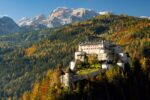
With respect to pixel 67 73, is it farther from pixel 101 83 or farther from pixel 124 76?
pixel 124 76

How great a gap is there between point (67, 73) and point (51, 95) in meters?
10.8

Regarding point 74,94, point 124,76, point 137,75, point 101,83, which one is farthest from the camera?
point 137,75

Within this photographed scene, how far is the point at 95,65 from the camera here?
190m

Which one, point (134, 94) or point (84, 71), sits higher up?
point (84, 71)

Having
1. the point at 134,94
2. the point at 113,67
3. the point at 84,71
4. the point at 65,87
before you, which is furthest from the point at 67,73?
the point at 134,94

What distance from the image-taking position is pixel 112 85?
179m

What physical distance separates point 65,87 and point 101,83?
69.9ft

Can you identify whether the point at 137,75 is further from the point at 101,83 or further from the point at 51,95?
the point at 51,95

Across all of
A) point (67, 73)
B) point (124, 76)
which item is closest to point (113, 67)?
point (124, 76)

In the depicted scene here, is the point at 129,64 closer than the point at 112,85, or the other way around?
the point at 112,85

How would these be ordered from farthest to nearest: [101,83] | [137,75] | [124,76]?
[137,75], [124,76], [101,83]

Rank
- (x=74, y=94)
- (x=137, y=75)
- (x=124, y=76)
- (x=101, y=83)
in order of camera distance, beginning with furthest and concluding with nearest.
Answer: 1. (x=137, y=75)
2. (x=124, y=76)
3. (x=101, y=83)
4. (x=74, y=94)

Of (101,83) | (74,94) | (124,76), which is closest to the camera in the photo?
(74,94)

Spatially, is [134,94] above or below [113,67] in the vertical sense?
below
